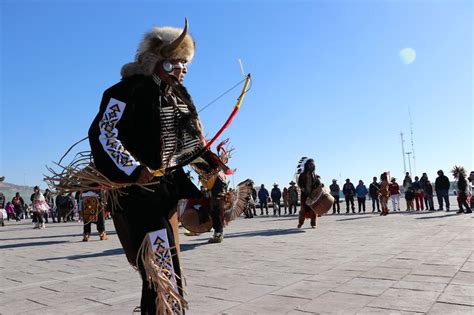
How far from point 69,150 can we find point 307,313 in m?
2.06

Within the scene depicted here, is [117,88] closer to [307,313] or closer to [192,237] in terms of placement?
[307,313]

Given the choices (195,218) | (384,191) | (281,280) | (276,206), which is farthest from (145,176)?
(276,206)

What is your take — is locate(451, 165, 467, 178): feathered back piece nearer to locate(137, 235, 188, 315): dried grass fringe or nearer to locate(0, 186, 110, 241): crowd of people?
locate(0, 186, 110, 241): crowd of people

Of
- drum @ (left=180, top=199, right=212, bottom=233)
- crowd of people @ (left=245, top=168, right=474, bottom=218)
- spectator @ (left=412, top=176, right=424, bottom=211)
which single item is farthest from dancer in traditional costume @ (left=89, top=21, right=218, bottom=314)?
spectator @ (left=412, top=176, right=424, bottom=211)

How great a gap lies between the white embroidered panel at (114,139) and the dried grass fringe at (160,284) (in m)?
0.40

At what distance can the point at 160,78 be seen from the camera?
240cm

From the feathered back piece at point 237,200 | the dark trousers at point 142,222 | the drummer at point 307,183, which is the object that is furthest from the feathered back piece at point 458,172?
the dark trousers at point 142,222

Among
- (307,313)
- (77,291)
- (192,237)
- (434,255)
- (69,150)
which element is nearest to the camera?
(69,150)

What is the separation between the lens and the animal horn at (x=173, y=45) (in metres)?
2.36

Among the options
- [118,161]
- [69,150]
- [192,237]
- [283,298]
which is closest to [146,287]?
[118,161]

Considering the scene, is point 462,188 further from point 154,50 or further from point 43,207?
point 43,207

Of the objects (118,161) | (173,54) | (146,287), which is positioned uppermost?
(173,54)

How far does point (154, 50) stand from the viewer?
244 cm

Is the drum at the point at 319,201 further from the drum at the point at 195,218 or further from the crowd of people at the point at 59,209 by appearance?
the crowd of people at the point at 59,209
